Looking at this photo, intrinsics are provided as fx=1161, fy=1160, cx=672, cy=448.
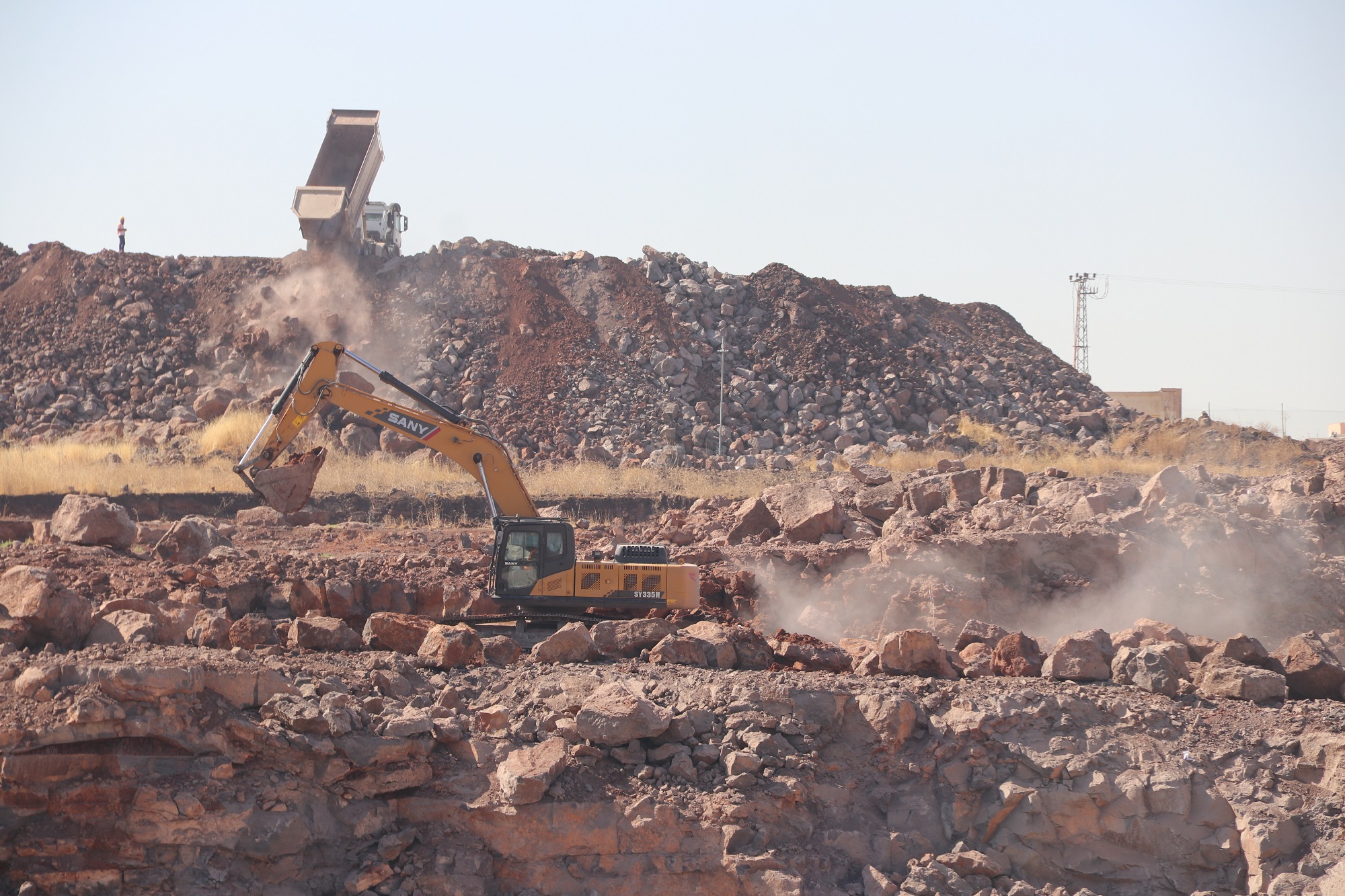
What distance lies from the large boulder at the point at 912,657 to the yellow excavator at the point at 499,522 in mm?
2649

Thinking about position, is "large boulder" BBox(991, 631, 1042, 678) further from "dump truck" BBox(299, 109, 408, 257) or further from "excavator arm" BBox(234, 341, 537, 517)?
"dump truck" BBox(299, 109, 408, 257)

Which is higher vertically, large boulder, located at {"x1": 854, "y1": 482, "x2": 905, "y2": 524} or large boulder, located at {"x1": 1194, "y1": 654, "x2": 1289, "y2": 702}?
large boulder, located at {"x1": 854, "y1": 482, "x2": 905, "y2": 524}

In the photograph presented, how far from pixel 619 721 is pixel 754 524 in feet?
27.2

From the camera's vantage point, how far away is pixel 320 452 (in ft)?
41.1

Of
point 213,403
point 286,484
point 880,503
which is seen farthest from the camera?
point 213,403

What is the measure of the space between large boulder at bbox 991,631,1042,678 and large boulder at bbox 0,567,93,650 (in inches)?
310

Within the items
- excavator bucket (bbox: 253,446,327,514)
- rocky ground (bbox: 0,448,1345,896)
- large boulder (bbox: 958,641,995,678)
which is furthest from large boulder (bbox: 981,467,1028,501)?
excavator bucket (bbox: 253,446,327,514)

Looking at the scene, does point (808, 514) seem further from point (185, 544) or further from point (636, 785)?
point (185, 544)

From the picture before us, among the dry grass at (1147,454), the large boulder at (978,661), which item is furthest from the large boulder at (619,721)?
the dry grass at (1147,454)

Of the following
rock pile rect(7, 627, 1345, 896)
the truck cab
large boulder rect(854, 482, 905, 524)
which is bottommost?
rock pile rect(7, 627, 1345, 896)

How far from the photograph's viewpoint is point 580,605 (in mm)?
11969

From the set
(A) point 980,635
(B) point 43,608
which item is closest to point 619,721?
(A) point 980,635

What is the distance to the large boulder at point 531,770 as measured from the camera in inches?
320

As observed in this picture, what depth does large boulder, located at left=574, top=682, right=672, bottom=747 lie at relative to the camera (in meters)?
8.52
